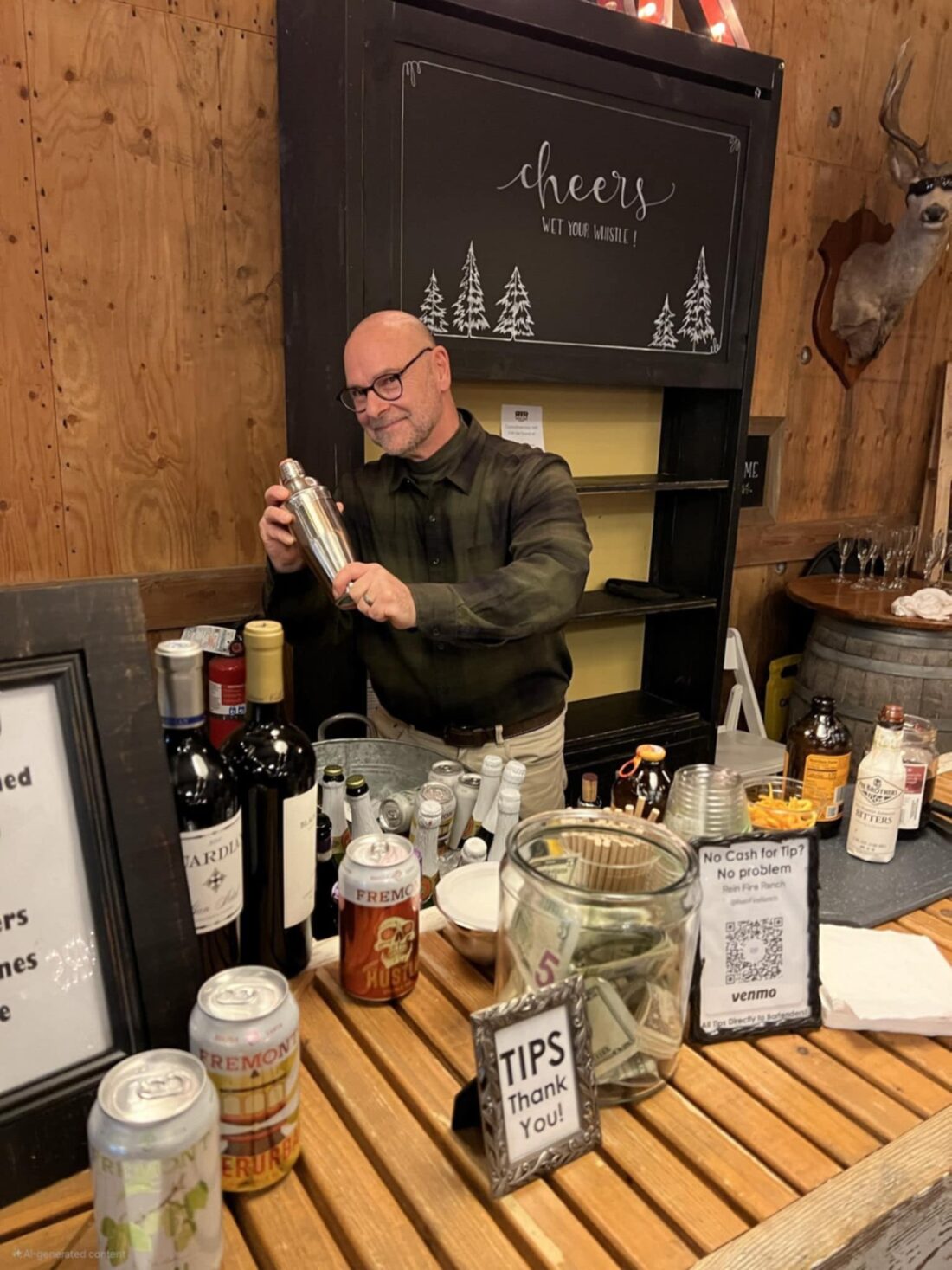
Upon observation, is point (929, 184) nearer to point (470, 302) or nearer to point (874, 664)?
point (874, 664)

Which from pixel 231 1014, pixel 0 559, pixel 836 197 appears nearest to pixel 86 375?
pixel 0 559

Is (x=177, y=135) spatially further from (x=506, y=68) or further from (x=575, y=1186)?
(x=575, y=1186)

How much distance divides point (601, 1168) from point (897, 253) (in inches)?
137

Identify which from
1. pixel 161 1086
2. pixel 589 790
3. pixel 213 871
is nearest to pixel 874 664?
Answer: pixel 589 790

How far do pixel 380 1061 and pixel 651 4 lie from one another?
2.65 meters

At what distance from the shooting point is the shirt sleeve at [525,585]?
1.57 meters

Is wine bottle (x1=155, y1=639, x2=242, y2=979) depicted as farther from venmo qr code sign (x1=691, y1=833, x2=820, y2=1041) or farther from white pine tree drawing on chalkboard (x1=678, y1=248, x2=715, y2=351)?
white pine tree drawing on chalkboard (x1=678, y1=248, x2=715, y2=351)

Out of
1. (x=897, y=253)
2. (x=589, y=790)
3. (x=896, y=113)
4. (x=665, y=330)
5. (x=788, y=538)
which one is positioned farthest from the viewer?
(x=788, y=538)

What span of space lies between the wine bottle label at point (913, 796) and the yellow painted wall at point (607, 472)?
1750 mm

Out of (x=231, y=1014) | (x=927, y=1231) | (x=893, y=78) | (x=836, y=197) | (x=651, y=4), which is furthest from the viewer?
(x=836, y=197)

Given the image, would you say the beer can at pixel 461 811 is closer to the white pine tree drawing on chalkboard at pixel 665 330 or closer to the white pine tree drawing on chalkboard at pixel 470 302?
the white pine tree drawing on chalkboard at pixel 470 302

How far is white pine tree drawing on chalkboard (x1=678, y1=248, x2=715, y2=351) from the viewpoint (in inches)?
103

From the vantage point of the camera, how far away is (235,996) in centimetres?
65

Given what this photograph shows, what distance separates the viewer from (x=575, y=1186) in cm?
70
